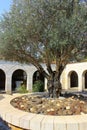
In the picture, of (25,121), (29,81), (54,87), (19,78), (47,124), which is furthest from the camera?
(19,78)

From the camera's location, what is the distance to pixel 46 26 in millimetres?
8750

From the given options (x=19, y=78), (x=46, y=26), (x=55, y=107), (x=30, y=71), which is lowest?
(x=55, y=107)

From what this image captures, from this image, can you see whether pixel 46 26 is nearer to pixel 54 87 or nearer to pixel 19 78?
pixel 54 87

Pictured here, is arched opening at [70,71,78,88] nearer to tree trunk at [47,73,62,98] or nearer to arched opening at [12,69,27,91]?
arched opening at [12,69,27,91]

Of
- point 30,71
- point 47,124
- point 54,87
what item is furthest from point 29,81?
point 47,124

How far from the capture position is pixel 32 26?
860 cm

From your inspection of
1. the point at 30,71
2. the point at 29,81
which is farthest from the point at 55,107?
the point at 30,71

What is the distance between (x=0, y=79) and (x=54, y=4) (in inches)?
805

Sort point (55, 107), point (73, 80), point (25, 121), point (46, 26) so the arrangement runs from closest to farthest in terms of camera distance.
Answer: point (25, 121) < point (55, 107) < point (46, 26) < point (73, 80)

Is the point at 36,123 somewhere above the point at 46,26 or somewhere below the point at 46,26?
below

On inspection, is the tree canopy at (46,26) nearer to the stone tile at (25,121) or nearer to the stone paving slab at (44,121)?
the stone paving slab at (44,121)

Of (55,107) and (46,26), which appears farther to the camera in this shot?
(46,26)

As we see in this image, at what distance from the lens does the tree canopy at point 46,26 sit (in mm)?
8234

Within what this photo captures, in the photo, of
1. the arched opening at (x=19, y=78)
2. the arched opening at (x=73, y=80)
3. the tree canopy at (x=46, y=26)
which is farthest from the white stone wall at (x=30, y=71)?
the tree canopy at (x=46, y=26)
